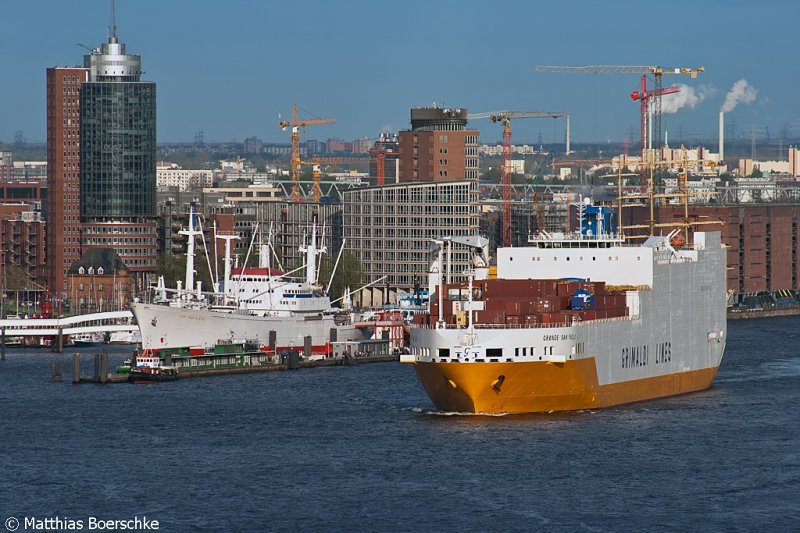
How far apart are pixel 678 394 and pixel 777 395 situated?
10.4ft

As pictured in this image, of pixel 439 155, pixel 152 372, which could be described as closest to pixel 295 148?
pixel 439 155

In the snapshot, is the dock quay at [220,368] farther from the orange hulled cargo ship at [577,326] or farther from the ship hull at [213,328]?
the orange hulled cargo ship at [577,326]

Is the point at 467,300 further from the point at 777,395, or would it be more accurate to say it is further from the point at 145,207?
the point at 145,207

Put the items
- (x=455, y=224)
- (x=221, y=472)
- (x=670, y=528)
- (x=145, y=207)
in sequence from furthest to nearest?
(x=145, y=207) → (x=455, y=224) → (x=221, y=472) → (x=670, y=528)

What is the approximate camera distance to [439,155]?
138375 millimetres

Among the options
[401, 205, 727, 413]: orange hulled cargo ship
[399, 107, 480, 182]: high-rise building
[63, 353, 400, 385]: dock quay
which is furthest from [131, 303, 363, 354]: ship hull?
[399, 107, 480, 182]: high-rise building

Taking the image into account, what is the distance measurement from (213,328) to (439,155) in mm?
59446

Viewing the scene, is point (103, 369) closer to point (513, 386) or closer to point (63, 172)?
point (513, 386)

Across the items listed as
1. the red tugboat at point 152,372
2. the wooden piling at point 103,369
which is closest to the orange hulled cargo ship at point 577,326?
the red tugboat at point 152,372

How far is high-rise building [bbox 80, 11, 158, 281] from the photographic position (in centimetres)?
Answer: 13125

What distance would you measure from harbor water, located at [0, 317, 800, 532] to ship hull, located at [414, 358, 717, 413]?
0.44 metres

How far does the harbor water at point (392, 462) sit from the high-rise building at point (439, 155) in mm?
73842

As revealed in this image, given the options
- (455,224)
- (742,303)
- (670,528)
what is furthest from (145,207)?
(670,528)

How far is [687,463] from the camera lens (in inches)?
1874
